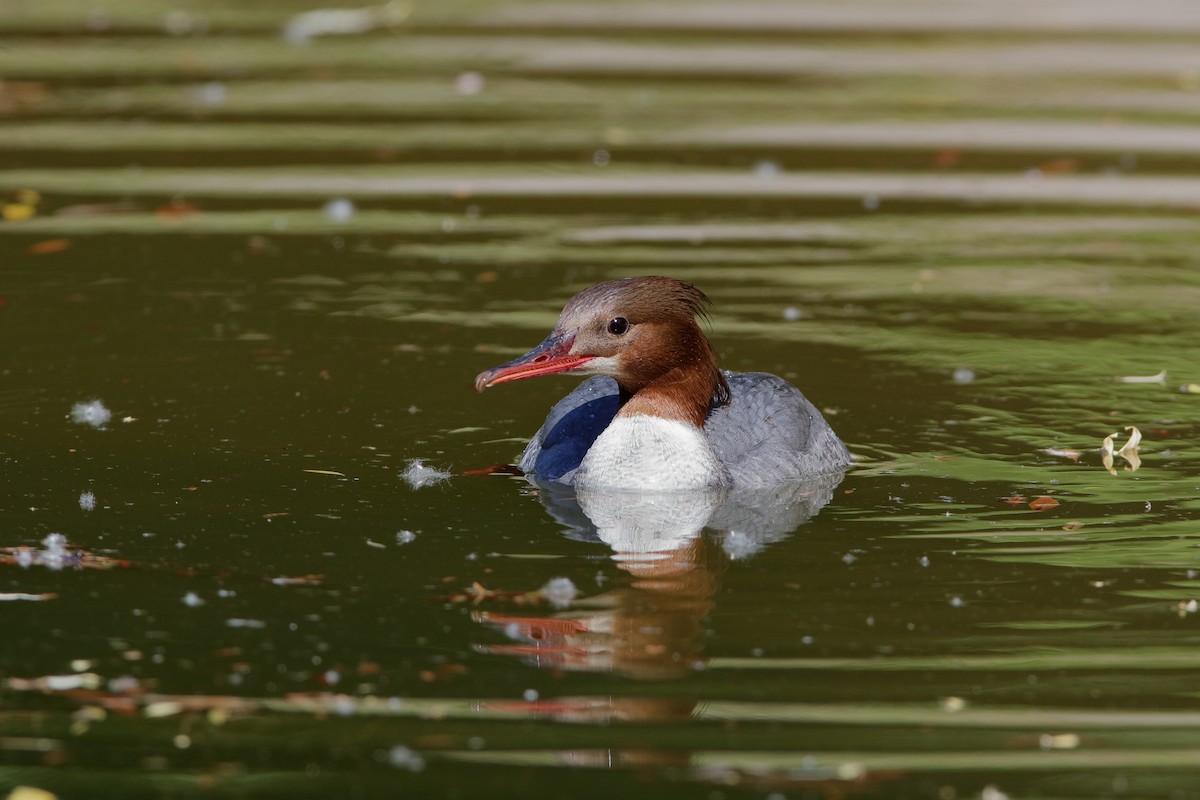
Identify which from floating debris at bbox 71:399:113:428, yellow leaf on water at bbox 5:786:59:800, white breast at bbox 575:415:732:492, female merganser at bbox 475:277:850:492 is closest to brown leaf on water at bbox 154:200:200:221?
floating debris at bbox 71:399:113:428

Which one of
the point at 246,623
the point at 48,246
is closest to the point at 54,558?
the point at 246,623

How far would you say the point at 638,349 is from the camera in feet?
29.0

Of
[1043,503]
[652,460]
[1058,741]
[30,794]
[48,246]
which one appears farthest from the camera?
[48,246]

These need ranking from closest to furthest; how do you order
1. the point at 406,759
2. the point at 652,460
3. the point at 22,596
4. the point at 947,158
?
the point at 406,759, the point at 22,596, the point at 652,460, the point at 947,158

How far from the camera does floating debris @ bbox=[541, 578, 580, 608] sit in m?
7.32

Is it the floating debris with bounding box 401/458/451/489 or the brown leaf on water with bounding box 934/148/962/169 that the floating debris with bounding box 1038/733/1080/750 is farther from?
the brown leaf on water with bounding box 934/148/962/169

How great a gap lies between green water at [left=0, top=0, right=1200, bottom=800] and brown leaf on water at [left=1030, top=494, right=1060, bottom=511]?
10cm

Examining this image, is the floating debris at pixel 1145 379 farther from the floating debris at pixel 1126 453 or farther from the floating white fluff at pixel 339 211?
the floating white fluff at pixel 339 211

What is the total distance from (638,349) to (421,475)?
1.20 meters

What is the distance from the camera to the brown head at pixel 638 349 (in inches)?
340

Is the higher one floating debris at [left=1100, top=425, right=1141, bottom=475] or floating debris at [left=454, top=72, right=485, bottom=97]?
floating debris at [left=454, top=72, right=485, bottom=97]

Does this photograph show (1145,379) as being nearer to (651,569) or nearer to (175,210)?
(651,569)

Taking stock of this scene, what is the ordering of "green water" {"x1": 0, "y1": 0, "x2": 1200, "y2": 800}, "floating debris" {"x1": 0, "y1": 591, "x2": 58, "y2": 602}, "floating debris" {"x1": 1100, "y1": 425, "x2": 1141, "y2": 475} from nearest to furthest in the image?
1. "green water" {"x1": 0, "y1": 0, "x2": 1200, "y2": 800}
2. "floating debris" {"x1": 0, "y1": 591, "x2": 58, "y2": 602}
3. "floating debris" {"x1": 1100, "y1": 425, "x2": 1141, "y2": 475}

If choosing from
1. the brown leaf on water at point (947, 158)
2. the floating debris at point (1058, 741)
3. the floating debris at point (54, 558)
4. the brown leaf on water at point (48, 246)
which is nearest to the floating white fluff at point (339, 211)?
the brown leaf on water at point (48, 246)
